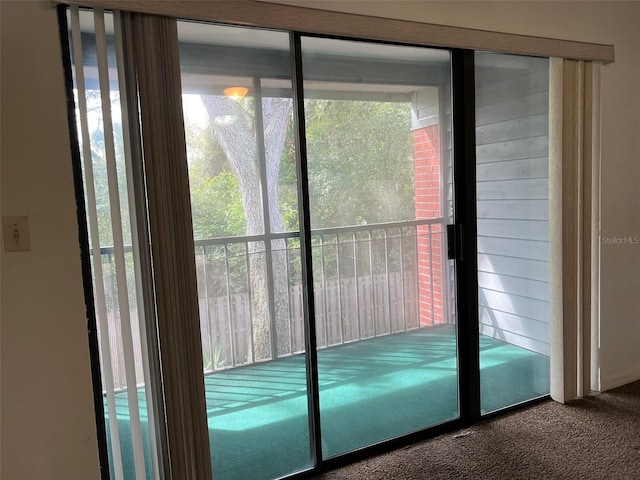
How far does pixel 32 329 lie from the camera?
1526 millimetres

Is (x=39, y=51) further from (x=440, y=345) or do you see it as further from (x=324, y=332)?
(x=440, y=345)

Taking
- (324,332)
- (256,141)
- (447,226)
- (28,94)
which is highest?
(28,94)

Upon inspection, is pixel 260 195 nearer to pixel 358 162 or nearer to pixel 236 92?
pixel 236 92

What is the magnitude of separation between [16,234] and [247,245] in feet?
2.76

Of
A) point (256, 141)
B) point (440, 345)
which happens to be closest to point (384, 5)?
point (256, 141)

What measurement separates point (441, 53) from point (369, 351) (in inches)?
62.2

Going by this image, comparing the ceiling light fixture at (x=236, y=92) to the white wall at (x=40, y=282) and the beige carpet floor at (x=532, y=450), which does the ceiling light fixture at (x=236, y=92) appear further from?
the beige carpet floor at (x=532, y=450)

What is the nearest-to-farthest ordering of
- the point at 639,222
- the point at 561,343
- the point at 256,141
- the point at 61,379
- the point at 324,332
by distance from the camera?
the point at 61,379 < the point at 256,141 < the point at 324,332 < the point at 561,343 < the point at 639,222

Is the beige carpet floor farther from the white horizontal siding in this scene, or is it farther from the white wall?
the white wall

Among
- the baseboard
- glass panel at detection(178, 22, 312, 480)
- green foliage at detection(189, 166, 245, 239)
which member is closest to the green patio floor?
glass panel at detection(178, 22, 312, 480)

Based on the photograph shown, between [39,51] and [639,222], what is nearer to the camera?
[39,51]

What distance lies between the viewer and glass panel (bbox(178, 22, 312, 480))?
186 cm

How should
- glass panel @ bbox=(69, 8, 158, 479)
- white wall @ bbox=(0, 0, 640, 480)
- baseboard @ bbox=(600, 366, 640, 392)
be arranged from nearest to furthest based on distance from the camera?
white wall @ bbox=(0, 0, 640, 480), glass panel @ bbox=(69, 8, 158, 479), baseboard @ bbox=(600, 366, 640, 392)

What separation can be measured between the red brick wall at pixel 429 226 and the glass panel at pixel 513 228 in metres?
0.28
